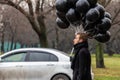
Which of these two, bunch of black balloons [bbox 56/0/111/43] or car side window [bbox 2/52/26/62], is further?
car side window [bbox 2/52/26/62]

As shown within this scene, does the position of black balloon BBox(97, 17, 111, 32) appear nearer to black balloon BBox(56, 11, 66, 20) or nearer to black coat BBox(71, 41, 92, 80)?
black balloon BBox(56, 11, 66, 20)

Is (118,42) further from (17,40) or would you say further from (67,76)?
(67,76)

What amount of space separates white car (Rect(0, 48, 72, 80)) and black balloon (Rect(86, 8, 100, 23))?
7274 millimetres

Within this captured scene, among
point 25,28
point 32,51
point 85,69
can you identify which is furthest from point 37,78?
point 25,28

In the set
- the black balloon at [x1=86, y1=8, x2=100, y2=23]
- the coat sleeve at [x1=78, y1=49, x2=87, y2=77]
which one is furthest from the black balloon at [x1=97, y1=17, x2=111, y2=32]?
the coat sleeve at [x1=78, y1=49, x2=87, y2=77]

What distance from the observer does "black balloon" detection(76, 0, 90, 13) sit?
29.5 feet

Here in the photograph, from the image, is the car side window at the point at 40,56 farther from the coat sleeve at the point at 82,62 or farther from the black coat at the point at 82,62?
the coat sleeve at the point at 82,62

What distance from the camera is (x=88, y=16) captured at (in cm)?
903

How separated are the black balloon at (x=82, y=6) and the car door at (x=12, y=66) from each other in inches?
306

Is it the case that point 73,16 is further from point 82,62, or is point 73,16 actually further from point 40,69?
point 40,69

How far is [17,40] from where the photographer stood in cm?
7856

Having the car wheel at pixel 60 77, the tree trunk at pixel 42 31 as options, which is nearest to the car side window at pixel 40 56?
the car wheel at pixel 60 77

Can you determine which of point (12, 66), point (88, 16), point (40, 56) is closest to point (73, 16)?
point (88, 16)

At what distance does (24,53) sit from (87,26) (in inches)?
311
